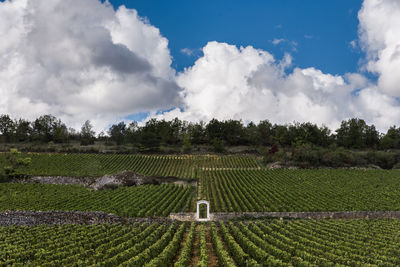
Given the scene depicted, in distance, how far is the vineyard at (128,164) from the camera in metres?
64.8

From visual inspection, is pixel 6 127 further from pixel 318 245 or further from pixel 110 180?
pixel 318 245

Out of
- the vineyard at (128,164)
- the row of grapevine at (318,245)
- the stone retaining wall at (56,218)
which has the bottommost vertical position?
the stone retaining wall at (56,218)

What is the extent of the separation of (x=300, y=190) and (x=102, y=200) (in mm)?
34846

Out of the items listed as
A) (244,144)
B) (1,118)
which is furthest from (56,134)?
(244,144)

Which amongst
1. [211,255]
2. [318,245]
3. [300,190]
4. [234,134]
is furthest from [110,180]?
[234,134]

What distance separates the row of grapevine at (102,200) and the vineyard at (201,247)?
966cm

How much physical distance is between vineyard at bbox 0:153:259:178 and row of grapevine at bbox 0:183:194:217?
49.4 feet

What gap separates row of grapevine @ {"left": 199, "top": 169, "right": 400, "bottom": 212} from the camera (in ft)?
121

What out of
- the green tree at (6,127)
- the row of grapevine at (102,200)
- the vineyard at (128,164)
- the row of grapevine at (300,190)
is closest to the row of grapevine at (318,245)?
the row of grapevine at (300,190)

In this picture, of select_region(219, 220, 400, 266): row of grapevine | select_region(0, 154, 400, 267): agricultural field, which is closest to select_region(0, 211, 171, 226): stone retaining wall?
select_region(0, 154, 400, 267): agricultural field

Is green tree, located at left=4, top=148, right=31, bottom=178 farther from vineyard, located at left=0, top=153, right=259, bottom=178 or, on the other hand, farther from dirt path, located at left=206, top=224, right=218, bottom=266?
dirt path, located at left=206, top=224, right=218, bottom=266

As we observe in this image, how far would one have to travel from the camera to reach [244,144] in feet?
355

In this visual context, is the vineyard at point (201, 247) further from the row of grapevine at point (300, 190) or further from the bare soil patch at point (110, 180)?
the bare soil patch at point (110, 180)

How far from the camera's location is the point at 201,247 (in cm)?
1848
